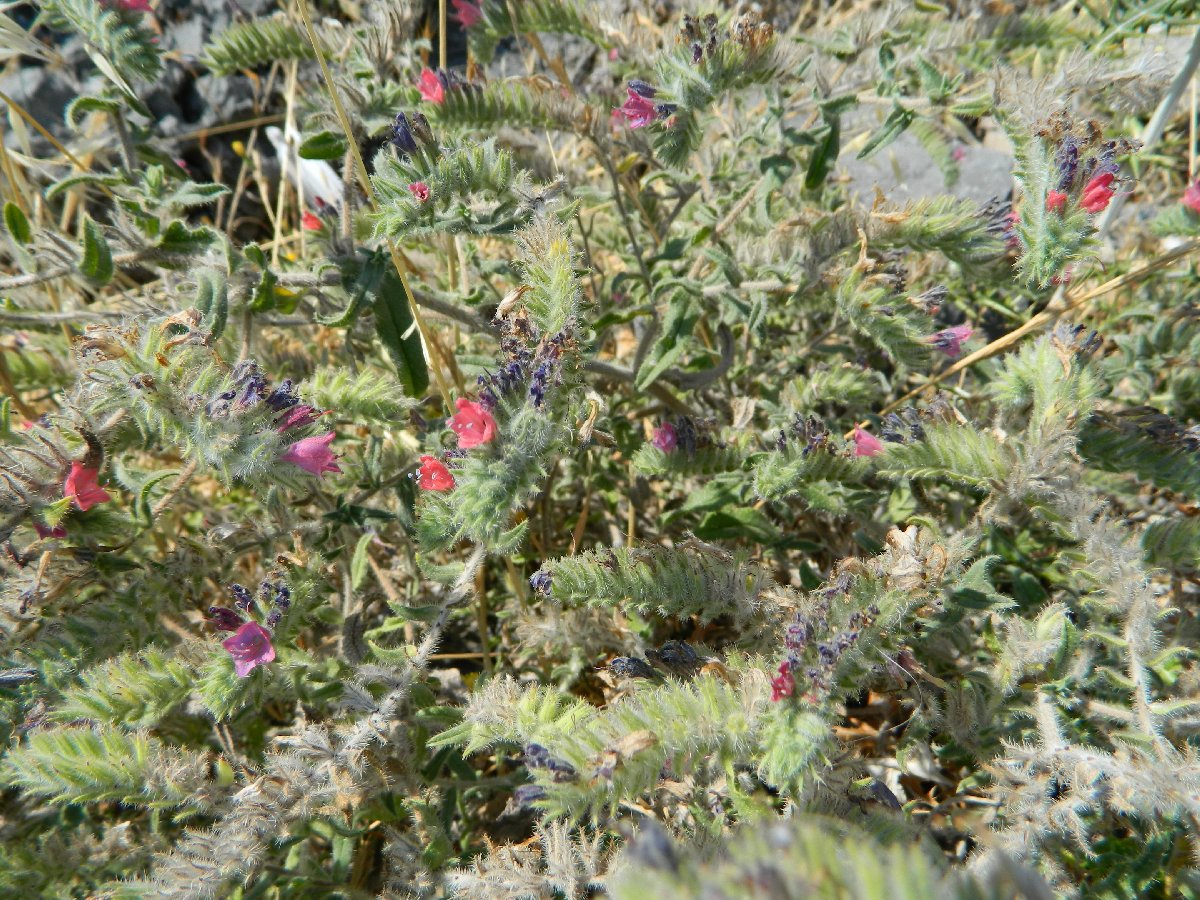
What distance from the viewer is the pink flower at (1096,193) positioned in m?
2.39

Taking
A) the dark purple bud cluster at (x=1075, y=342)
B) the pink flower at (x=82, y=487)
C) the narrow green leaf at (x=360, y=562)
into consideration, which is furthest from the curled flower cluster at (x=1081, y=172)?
the pink flower at (x=82, y=487)

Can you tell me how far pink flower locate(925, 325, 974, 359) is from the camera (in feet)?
9.55

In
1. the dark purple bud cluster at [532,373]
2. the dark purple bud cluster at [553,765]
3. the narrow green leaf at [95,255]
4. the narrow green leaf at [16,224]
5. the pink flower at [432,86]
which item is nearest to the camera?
the dark purple bud cluster at [553,765]

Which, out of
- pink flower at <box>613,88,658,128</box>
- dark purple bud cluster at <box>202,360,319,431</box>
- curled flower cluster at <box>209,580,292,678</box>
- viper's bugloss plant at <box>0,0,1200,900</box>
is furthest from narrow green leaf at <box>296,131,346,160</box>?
curled flower cluster at <box>209,580,292,678</box>

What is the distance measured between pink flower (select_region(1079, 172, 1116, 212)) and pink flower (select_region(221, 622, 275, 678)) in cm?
262

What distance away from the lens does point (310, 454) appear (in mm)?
2287

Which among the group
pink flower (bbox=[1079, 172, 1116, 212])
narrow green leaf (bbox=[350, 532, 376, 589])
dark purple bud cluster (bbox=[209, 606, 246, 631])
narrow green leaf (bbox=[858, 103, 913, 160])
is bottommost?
narrow green leaf (bbox=[350, 532, 376, 589])

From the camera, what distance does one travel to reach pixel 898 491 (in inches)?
116

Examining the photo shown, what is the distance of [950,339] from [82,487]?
2837mm

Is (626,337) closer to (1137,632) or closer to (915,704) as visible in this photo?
(915,704)

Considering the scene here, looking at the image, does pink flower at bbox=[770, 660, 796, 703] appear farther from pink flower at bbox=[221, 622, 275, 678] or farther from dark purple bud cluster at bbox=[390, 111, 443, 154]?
dark purple bud cluster at bbox=[390, 111, 443, 154]

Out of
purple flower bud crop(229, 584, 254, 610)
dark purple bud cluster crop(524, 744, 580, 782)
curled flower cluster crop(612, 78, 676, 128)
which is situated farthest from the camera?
curled flower cluster crop(612, 78, 676, 128)

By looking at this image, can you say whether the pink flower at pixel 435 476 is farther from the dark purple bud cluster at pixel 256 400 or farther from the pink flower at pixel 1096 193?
the pink flower at pixel 1096 193

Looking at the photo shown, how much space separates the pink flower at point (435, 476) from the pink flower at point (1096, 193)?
6.46 ft
